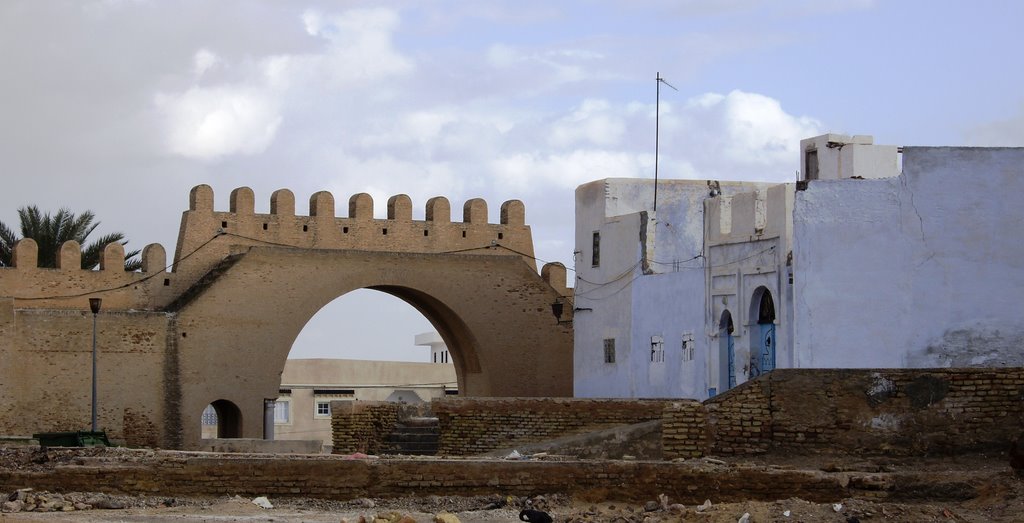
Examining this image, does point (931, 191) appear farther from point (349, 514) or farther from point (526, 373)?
point (526, 373)

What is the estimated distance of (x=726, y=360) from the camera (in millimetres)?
22906

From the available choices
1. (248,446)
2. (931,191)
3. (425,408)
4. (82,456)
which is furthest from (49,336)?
(931,191)

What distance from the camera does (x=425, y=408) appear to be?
22.6m

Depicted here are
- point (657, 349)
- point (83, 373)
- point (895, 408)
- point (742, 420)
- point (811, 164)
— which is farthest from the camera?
point (83, 373)

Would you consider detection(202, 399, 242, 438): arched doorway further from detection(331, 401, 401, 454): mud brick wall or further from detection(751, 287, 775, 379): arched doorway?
detection(751, 287, 775, 379): arched doorway

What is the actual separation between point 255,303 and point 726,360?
30.7 feet

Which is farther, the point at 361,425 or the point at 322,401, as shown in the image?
the point at 322,401

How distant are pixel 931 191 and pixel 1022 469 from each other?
6622mm

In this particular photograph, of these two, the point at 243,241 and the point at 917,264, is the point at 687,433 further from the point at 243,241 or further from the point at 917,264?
the point at 243,241

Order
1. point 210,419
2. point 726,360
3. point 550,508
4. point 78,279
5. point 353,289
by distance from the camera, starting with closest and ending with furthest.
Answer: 1. point 550,508
2. point 726,360
3. point 78,279
4. point 353,289
5. point 210,419

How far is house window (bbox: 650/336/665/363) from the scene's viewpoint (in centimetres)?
2458

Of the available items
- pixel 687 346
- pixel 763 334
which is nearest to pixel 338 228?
pixel 687 346

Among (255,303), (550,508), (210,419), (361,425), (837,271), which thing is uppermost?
(837,271)

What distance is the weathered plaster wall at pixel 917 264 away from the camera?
19.3m
